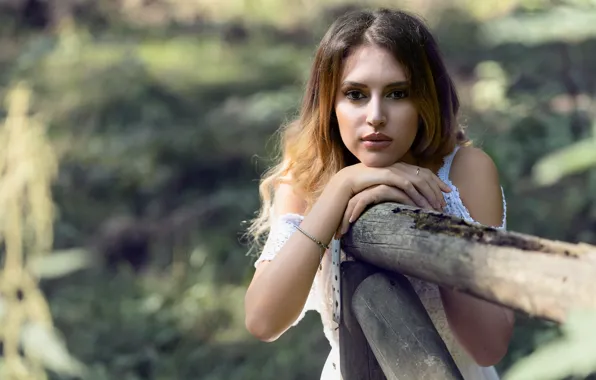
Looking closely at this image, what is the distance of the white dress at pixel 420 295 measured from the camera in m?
1.53

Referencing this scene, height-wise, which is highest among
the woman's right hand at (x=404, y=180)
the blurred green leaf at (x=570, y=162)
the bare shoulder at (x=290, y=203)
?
the woman's right hand at (x=404, y=180)

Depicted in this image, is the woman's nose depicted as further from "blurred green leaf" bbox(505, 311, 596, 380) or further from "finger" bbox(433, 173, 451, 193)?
"blurred green leaf" bbox(505, 311, 596, 380)

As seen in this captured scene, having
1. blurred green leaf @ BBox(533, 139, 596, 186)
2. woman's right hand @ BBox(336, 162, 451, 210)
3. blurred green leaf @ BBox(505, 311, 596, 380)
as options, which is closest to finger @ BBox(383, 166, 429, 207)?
woman's right hand @ BBox(336, 162, 451, 210)

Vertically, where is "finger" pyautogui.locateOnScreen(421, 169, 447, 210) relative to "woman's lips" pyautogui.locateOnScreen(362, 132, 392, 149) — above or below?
below

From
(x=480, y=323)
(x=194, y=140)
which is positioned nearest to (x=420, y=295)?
(x=480, y=323)

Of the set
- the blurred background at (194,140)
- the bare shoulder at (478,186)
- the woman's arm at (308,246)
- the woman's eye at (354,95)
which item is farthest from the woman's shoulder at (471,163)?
the blurred background at (194,140)

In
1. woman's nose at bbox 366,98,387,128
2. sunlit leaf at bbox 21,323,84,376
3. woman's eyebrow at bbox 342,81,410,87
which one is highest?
woman's eyebrow at bbox 342,81,410,87

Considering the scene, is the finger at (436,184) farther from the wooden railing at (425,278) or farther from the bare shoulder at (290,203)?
the bare shoulder at (290,203)

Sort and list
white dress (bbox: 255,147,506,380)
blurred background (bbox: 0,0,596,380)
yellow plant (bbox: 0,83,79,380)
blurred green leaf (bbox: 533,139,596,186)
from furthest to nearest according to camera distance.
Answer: blurred background (bbox: 0,0,596,380)
yellow plant (bbox: 0,83,79,380)
blurred green leaf (bbox: 533,139,596,186)
white dress (bbox: 255,147,506,380)

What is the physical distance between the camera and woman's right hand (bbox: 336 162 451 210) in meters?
1.38

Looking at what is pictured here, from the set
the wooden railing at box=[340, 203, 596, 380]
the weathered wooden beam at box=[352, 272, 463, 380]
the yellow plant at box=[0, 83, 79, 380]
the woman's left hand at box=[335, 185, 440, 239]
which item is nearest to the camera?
the wooden railing at box=[340, 203, 596, 380]

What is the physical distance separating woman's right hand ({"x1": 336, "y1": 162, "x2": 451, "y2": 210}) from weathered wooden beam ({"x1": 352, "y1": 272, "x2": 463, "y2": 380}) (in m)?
0.14

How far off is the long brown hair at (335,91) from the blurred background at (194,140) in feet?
7.83

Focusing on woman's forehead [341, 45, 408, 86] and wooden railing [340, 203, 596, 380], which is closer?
wooden railing [340, 203, 596, 380]
